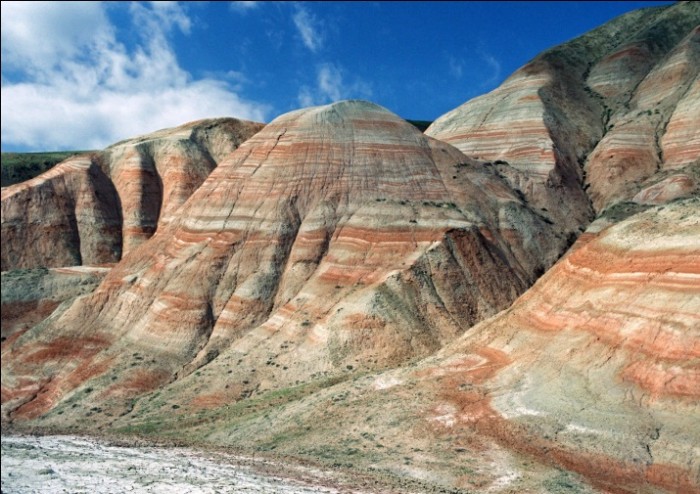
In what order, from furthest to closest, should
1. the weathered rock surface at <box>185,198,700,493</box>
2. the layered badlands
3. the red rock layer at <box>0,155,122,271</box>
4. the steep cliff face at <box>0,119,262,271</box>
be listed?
the steep cliff face at <box>0,119,262,271</box> < the red rock layer at <box>0,155,122,271</box> < the layered badlands < the weathered rock surface at <box>185,198,700,493</box>

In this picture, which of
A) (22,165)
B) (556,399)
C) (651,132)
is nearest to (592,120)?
(651,132)

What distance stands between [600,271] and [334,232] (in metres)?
18.4

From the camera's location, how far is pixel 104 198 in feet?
→ 205

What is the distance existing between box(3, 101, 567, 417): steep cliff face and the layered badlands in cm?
16

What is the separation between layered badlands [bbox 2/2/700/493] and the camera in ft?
70.8

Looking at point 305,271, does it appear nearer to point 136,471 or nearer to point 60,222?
point 136,471

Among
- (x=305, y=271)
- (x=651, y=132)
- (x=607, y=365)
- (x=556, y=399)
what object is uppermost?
(x=651, y=132)

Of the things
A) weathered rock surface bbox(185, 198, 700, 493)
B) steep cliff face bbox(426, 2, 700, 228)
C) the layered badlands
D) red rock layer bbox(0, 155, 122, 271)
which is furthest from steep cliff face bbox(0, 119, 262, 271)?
weathered rock surface bbox(185, 198, 700, 493)

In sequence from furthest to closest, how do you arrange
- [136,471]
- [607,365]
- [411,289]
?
[411,289]
[607,365]
[136,471]

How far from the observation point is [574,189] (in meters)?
49.8

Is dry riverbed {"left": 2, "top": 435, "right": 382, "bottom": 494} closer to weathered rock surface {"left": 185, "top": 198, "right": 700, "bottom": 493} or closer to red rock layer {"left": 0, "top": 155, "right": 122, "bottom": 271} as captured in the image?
weathered rock surface {"left": 185, "top": 198, "right": 700, "bottom": 493}

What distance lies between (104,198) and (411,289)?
40753 millimetres

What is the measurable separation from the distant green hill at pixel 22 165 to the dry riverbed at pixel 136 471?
6025 cm

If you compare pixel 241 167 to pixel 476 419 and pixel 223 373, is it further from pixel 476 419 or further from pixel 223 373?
pixel 476 419
